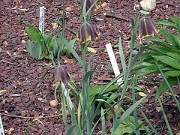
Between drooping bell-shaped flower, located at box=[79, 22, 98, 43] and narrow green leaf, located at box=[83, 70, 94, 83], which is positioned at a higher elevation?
drooping bell-shaped flower, located at box=[79, 22, 98, 43]

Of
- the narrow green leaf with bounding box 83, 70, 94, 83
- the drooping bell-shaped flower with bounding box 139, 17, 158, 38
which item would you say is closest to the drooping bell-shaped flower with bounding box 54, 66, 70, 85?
the narrow green leaf with bounding box 83, 70, 94, 83

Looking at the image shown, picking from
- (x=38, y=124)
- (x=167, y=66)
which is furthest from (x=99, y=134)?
(x=167, y=66)

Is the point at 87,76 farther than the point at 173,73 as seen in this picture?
No

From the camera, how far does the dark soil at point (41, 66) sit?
2.55 meters

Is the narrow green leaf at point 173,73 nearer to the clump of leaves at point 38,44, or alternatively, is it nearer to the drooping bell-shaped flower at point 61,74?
the drooping bell-shaped flower at point 61,74

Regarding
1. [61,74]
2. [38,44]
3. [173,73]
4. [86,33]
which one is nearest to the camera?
[86,33]

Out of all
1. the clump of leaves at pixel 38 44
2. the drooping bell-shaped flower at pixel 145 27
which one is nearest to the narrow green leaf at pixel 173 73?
the drooping bell-shaped flower at pixel 145 27

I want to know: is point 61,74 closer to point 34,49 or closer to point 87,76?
point 87,76

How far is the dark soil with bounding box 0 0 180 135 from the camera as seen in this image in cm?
255

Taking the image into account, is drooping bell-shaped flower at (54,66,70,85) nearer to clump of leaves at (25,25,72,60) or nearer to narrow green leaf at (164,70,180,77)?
narrow green leaf at (164,70,180,77)

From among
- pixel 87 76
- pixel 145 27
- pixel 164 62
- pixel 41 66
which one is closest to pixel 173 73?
pixel 164 62

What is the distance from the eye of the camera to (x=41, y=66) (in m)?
3.06

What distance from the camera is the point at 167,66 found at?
2.46m

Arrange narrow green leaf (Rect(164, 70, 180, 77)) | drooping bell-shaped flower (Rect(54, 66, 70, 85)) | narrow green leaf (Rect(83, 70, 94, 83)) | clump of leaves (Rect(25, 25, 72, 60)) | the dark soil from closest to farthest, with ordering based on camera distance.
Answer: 1. narrow green leaf (Rect(83, 70, 94, 83))
2. drooping bell-shaped flower (Rect(54, 66, 70, 85))
3. narrow green leaf (Rect(164, 70, 180, 77))
4. the dark soil
5. clump of leaves (Rect(25, 25, 72, 60))
